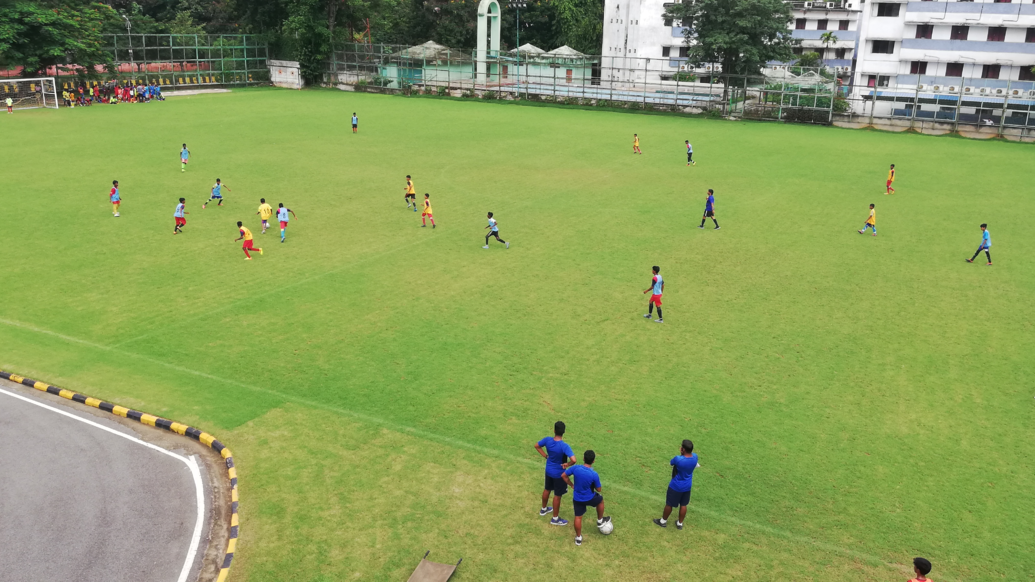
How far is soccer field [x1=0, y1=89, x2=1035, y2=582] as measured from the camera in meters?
11.8

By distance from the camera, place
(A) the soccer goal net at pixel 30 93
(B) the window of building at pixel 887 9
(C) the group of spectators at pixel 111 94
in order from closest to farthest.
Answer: (A) the soccer goal net at pixel 30 93, (C) the group of spectators at pixel 111 94, (B) the window of building at pixel 887 9

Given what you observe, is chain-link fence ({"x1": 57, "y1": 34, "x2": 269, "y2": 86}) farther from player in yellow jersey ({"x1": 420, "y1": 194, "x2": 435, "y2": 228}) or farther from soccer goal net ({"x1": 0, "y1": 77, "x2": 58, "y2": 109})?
player in yellow jersey ({"x1": 420, "y1": 194, "x2": 435, "y2": 228})

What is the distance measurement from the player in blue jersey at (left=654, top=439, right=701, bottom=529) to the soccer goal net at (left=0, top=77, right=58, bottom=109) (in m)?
60.0

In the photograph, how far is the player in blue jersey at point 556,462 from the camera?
11602 mm

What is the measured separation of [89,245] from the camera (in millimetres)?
25297

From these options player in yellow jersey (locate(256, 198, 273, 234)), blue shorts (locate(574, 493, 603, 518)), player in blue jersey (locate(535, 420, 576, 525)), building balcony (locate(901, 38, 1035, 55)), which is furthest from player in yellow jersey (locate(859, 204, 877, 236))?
building balcony (locate(901, 38, 1035, 55))

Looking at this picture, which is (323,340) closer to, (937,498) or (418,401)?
(418,401)

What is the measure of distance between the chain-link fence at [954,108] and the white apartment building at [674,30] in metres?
27.3

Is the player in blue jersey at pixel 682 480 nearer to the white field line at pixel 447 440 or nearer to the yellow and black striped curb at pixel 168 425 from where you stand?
the white field line at pixel 447 440

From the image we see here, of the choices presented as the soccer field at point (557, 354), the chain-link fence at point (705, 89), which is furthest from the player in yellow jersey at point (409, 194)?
the chain-link fence at point (705, 89)

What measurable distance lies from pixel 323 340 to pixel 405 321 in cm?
223

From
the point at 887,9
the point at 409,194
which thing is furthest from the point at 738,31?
the point at 409,194

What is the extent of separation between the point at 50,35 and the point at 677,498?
61.9 metres

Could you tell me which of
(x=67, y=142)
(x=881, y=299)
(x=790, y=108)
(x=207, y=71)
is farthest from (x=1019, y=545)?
(x=207, y=71)
